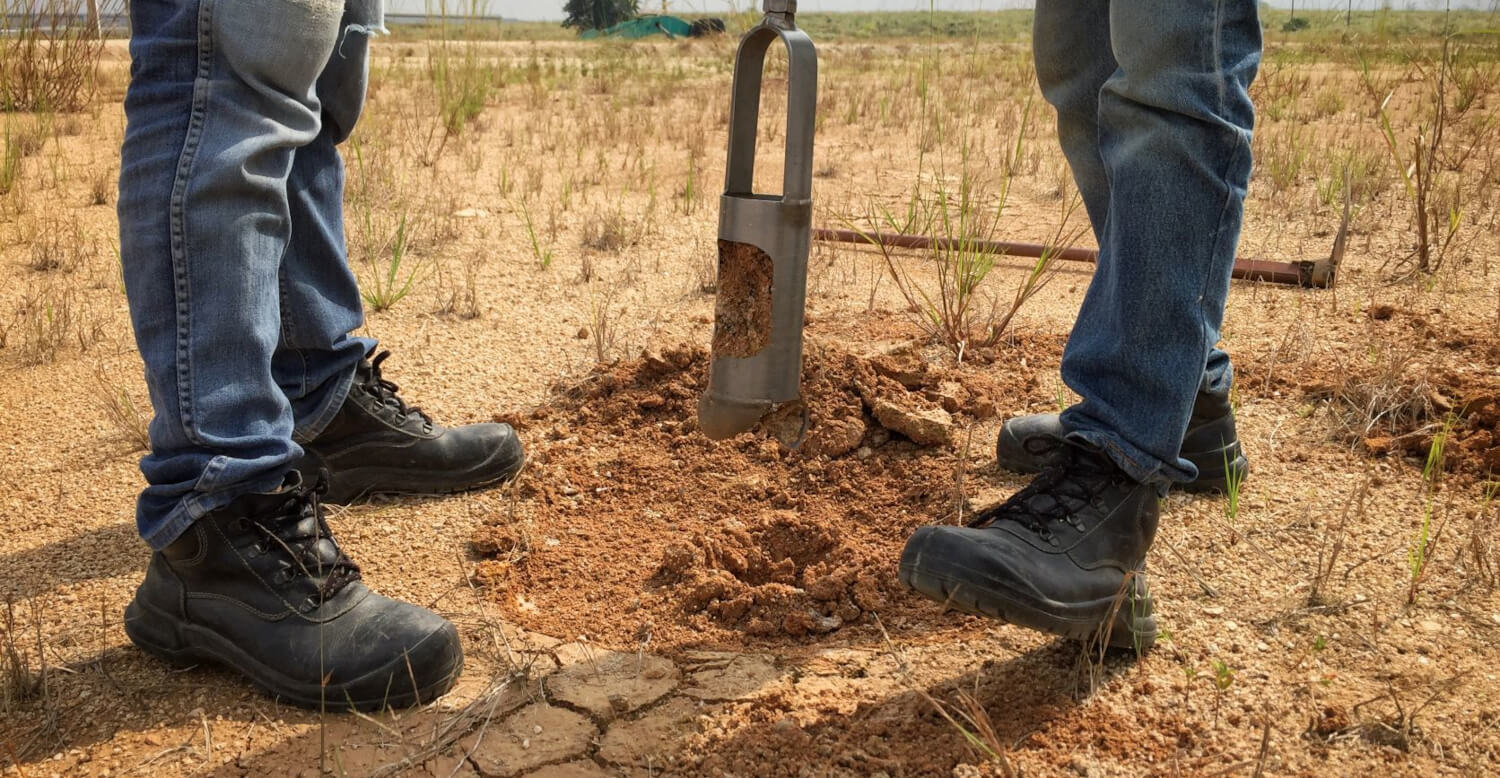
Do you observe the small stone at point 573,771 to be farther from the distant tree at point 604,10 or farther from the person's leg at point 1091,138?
the distant tree at point 604,10

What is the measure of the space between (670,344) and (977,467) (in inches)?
32.7

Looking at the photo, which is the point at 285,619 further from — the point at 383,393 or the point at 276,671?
the point at 383,393

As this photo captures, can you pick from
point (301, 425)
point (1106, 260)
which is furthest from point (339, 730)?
point (1106, 260)

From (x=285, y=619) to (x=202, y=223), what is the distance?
523 mm

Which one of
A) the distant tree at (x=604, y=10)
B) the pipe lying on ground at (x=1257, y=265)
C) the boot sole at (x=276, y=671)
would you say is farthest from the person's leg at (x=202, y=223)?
the distant tree at (x=604, y=10)

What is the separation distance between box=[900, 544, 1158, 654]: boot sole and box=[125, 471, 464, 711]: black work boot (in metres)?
0.63

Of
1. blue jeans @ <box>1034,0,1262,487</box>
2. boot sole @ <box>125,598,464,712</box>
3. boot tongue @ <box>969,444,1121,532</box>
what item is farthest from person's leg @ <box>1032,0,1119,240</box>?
boot sole @ <box>125,598,464,712</box>

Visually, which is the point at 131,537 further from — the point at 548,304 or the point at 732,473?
the point at 548,304

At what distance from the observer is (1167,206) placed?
4.48 feet

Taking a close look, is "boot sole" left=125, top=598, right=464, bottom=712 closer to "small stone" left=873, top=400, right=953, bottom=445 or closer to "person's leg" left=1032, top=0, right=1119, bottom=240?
"small stone" left=873, top=400, right=953, bottom=445

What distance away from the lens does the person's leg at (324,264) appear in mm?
1792

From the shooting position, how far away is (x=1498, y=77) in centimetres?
587

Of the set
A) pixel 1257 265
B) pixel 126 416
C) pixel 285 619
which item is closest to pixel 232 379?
pixel 285 619

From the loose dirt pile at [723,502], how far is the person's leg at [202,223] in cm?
51
